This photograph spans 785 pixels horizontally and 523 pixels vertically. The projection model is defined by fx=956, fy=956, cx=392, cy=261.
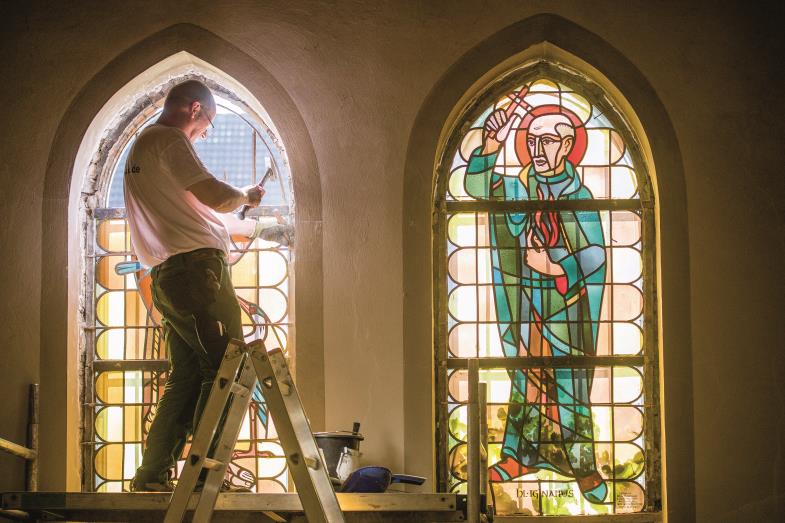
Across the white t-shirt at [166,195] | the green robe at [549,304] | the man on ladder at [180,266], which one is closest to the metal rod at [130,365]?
the man on ladder at [180,266]

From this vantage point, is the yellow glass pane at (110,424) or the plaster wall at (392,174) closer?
the plaster wall at (392,174)

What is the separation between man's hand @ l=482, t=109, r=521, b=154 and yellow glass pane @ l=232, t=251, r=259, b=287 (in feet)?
4.04

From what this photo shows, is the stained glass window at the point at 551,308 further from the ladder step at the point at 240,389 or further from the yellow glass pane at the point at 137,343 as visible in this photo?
the ladder step at the point at 240,389

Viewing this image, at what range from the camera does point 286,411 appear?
2830 millimetres

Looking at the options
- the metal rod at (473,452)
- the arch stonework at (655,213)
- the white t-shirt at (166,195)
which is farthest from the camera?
the arch stonework at (655,213)

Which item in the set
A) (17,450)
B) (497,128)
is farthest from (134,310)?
(497,128)

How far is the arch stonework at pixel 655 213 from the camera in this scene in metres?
4.27

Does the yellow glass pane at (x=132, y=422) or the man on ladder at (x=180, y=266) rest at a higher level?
the man on ladder at (x=180, y=266)

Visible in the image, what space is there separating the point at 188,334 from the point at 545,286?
1833mm

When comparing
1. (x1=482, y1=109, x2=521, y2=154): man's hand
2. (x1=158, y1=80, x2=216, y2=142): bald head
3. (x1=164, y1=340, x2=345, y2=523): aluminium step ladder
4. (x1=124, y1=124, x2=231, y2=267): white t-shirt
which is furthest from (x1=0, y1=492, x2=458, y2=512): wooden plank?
(x1=482, y1=109, x2=521, y2=154): man's hand

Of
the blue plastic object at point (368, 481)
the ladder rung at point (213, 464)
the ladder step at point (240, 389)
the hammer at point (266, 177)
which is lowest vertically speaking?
the blue plastic object at point (368, 481)

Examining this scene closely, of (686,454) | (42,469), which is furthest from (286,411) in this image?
(686,454)

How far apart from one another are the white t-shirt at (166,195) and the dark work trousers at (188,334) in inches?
2.3

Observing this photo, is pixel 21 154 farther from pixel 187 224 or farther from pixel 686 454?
pixel 686 454
